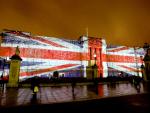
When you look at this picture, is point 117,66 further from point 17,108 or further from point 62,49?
point 17,108

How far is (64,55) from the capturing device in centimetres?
3525

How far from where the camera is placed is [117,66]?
136ft

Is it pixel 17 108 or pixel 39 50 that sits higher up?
pixel 39 50

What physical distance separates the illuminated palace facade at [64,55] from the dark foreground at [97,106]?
16420mm

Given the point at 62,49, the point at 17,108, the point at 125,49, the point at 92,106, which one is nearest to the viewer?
the point at 17,108

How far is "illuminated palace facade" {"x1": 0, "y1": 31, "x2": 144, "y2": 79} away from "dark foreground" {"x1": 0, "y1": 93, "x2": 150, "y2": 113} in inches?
646

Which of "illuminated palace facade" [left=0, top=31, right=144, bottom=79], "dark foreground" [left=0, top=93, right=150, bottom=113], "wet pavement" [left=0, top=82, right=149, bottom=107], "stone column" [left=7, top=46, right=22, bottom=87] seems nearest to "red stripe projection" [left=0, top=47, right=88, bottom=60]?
"illuminated palace facade" [left=0, top=31, right=144, bottom=79]

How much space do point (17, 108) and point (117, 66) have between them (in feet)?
130

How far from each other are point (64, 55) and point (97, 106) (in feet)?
96.6

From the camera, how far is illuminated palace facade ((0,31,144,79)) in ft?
97.6

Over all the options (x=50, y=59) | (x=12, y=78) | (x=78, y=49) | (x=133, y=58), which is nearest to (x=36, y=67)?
(x=50, y=59)

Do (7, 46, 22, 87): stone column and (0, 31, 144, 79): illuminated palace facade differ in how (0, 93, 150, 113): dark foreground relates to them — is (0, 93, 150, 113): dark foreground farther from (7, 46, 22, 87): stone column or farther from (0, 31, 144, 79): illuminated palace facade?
(0, 31, 144, 79): illuminated palace facade

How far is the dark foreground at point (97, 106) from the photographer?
525 centimetres

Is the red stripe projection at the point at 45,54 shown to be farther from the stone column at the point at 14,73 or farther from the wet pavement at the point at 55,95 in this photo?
the wet pavement at the point at 55,95
